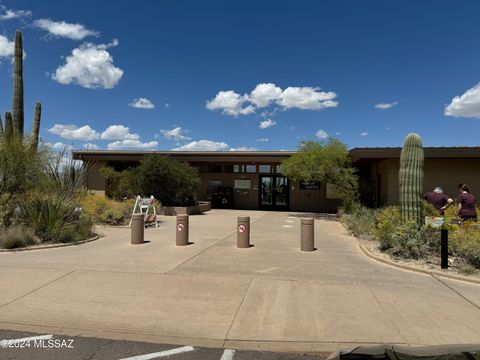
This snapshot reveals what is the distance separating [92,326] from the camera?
17.2 feet

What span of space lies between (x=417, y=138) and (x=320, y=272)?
5.34 metres

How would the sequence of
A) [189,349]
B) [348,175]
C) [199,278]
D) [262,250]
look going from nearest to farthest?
[189,349] → [199,278] → [262,250] → [348,175]

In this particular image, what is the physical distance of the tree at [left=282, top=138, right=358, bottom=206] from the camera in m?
20.4

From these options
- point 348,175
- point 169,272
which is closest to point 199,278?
point 169,272

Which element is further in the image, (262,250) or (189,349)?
(262,250)

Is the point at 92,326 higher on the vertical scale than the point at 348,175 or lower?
lower

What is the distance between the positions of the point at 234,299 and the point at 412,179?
22.6ft

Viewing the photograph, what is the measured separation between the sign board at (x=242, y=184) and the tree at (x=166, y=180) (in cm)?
527

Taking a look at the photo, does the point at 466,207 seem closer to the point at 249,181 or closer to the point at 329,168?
the point at 329,168

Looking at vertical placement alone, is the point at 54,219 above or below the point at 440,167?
below

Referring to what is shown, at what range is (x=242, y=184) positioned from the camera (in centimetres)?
2811

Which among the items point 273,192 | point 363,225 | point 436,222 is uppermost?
point 273,192

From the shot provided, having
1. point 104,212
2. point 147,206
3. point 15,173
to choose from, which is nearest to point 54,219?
point 15,173

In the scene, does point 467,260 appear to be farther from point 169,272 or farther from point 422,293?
point 169,272
